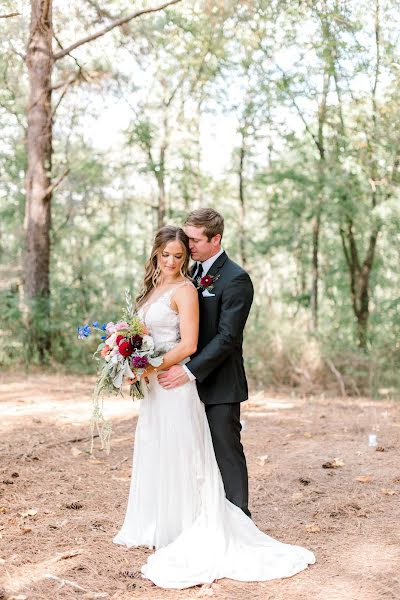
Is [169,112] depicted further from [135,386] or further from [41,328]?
[135,386]

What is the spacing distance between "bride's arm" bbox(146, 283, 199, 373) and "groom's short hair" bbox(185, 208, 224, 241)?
0.40 meters

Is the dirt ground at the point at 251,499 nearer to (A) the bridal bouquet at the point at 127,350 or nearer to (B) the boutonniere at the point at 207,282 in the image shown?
(A) the bridal bouquet at the point at 127,350

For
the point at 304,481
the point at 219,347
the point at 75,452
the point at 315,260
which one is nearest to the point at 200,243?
the point at 219,347

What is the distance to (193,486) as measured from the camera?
4.41 meters

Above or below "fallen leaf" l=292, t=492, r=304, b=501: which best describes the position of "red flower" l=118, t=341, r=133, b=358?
above

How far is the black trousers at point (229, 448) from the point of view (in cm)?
451

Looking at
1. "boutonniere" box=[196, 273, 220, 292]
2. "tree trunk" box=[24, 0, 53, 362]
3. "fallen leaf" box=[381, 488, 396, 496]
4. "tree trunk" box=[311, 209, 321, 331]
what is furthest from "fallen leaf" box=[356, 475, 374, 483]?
"tree trunk" box=[311, 209, 321, 331]

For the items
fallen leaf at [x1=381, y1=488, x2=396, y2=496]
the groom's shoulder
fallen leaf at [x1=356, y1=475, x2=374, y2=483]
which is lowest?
fallen leaf at [x1=381, y1=488, x2=396, y2=496]

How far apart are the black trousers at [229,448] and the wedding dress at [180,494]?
0.06 m

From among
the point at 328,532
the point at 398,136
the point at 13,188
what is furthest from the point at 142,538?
the point at 13,188

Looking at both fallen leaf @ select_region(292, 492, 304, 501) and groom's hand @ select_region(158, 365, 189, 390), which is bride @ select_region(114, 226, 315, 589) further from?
fallen leaf @ select_region(292, 492, 304, 501)

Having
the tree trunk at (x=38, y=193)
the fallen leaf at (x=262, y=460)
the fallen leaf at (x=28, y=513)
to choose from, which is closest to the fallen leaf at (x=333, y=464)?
the fallen leaf at (x=262, y=460)

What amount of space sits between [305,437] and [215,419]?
3561 millimetres

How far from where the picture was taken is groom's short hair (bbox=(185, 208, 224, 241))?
4.37m
